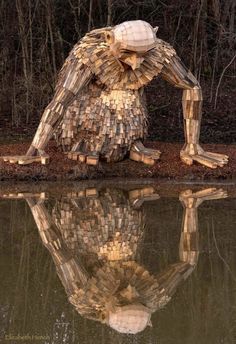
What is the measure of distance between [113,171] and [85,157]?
38 centimetres

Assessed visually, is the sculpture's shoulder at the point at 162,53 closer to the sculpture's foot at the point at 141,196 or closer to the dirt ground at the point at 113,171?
the dirt ground at the point at 113,171

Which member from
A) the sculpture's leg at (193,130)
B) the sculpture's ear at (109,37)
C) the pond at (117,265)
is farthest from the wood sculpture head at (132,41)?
the pond at (117,265)

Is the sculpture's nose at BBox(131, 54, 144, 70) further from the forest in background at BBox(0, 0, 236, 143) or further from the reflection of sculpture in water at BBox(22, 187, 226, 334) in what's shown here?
the forest in background at BBox(0, 0, 236, 143)

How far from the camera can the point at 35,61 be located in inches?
599

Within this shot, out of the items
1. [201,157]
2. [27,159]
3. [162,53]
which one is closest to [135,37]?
[162,53]

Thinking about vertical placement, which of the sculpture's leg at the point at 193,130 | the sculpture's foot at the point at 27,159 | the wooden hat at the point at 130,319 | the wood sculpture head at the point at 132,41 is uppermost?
the wood sculpture head at the point at 132,41

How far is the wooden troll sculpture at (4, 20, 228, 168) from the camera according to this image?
9.42 metres

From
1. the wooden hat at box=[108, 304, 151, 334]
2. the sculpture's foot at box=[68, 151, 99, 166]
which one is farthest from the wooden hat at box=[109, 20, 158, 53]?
the wooden hat at box=[108, 304, 151, 334]

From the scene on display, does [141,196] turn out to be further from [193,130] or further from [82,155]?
[193,130]

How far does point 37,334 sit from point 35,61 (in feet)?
35.8

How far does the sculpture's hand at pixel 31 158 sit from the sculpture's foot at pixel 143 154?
3.74 ft

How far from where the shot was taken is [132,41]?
29.2ft

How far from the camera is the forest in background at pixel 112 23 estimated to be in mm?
A: 13789

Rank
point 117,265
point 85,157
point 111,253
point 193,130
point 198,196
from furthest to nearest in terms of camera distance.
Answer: point 193,130 → point 85,157 → point 198,196 → point 111,253 → point 117,265
